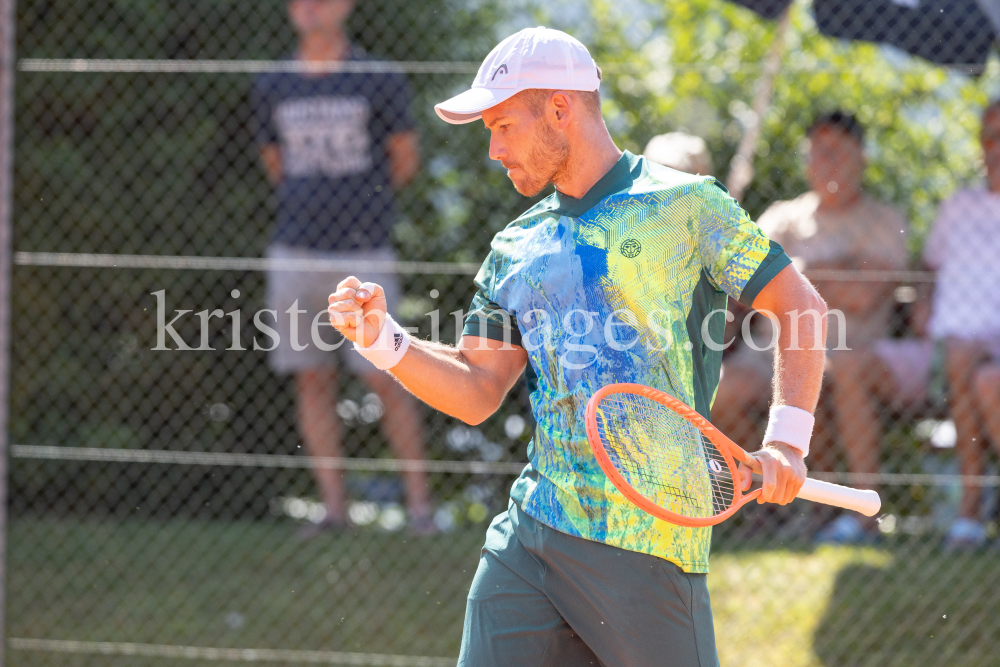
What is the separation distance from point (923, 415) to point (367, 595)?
224 cm

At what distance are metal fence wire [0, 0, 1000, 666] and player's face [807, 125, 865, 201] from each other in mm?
14

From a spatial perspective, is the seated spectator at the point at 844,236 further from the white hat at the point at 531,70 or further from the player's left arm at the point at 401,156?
the white hat at the point at 531,70

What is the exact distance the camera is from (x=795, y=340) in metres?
1.86

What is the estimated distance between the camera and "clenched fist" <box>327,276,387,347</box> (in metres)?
1.96

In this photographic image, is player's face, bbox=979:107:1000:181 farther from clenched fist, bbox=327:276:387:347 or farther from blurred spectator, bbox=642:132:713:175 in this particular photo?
clenched fist, bbox=327:276:387:347

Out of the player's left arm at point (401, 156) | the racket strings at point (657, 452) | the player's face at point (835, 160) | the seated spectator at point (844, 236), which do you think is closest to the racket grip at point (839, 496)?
the racket strings at point (657, 452)

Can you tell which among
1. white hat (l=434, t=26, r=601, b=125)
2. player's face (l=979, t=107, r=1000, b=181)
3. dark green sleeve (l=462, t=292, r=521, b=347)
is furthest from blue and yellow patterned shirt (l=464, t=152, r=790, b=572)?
player's face (l=979, t=107, r=1000, b=181)

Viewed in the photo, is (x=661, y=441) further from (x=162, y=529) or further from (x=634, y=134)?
(x=162, y=529)

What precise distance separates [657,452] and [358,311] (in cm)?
63

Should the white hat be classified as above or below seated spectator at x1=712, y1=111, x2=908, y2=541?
above

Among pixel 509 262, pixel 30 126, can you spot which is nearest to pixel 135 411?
pixel 30 126

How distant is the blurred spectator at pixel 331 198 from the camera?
403 centimetres

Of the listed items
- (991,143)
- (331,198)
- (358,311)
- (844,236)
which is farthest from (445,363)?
(991,143)

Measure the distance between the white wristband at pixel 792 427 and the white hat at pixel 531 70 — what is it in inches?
29.3
